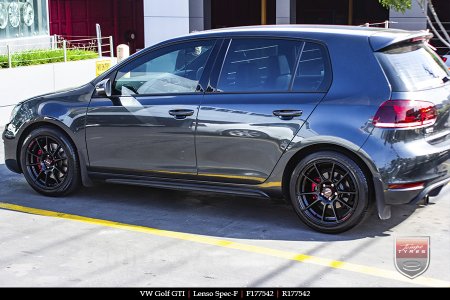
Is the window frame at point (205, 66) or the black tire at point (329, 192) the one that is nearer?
the black tire at point (329, 192)

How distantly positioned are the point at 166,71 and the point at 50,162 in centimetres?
163

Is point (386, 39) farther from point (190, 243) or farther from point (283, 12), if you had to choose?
point (283, 12)

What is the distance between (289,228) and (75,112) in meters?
2.43

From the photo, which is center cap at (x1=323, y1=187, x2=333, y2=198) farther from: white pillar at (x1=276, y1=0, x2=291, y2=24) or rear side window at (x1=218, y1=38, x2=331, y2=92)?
white pillar at (x1=276, y1=0, x2=291, y2=24)

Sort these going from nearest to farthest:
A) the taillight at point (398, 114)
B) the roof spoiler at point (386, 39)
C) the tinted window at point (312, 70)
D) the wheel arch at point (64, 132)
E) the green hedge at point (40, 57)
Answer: the taillight at point (398, 114) → the roof spoiler at point (386, 39) → the tinted window at point (312, 70) → the wheel arch at point (64, 132) → the green hedge at point (40, 57)

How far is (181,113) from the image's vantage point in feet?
22.6

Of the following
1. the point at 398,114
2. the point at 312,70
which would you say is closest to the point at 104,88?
the point at 312,70

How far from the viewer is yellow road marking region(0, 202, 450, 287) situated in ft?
17.7

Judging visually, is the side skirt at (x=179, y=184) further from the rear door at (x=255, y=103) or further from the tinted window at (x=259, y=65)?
the tinted window at (x=259, y=65)

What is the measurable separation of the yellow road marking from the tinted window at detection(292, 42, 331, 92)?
1.44 m

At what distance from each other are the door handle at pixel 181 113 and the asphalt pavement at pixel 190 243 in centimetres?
94

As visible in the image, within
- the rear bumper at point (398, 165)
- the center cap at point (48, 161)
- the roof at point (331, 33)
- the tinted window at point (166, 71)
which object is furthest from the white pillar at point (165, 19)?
the rear bumper at point (398, 165)

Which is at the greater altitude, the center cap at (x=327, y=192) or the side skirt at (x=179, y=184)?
the center cap at (x=327, y=192)

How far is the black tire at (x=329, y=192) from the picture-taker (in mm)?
6258
